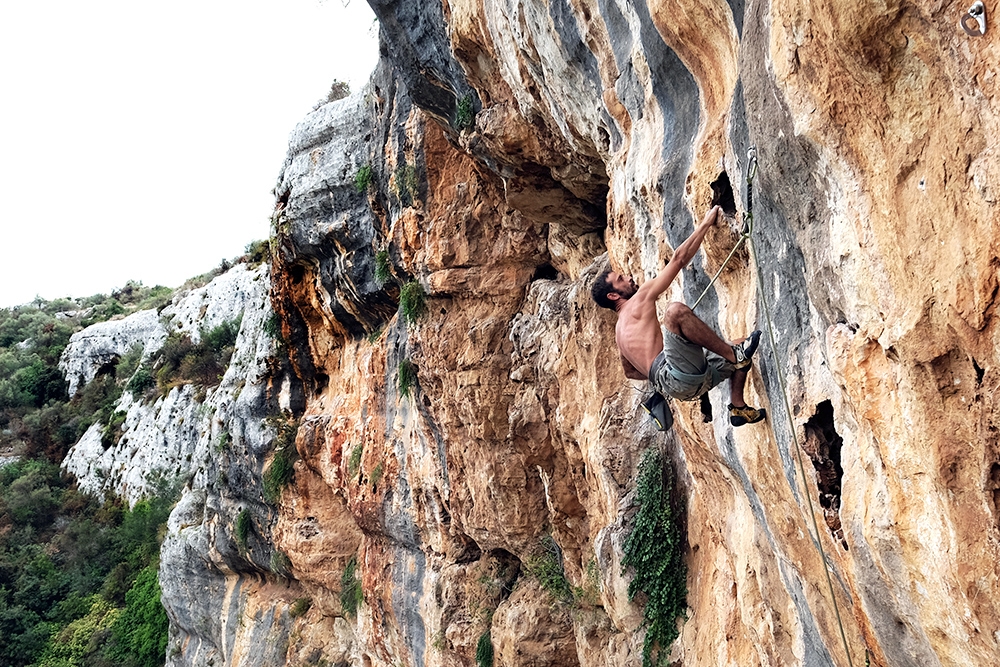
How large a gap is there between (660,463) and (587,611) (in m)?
2.45

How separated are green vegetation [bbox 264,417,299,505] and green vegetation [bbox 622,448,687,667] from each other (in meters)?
10.3

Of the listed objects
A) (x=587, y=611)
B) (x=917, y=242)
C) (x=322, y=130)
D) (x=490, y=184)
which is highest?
(x=322, y=130)

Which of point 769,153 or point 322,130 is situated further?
point 322,130

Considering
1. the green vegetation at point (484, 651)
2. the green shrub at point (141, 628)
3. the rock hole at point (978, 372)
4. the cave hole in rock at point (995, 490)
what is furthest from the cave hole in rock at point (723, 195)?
the green shrub at point (141, 628)

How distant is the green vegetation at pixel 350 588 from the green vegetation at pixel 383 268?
612 cm

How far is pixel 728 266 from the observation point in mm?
4582

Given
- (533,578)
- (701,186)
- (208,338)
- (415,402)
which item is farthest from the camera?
(208,338)

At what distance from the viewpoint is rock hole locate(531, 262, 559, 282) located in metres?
9.77

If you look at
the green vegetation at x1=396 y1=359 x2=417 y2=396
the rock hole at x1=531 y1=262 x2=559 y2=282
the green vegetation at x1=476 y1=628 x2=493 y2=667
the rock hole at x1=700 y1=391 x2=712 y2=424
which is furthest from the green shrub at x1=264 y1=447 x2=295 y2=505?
the rock hole at x1=700 y1=391 x2=712 y2=424

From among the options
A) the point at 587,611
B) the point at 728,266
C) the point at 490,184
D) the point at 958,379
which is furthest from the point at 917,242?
the point at 490,184

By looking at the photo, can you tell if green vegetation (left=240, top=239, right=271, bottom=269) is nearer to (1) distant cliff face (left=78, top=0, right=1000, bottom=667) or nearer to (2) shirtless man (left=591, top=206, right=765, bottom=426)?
(1) distant cliff face (left=78, top=0, right=1000, bottom=667)

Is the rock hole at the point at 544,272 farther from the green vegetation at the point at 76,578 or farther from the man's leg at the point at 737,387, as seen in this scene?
the green vegetation at the point at 76,578

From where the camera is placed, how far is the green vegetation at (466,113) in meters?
8.30

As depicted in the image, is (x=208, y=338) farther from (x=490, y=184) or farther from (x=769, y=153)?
(x=769, y=153)
